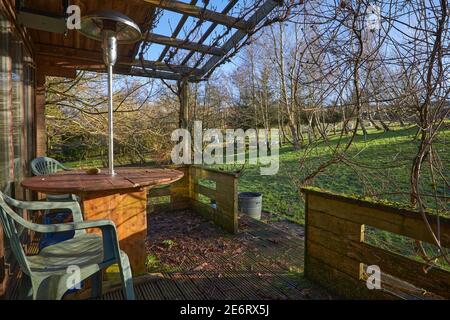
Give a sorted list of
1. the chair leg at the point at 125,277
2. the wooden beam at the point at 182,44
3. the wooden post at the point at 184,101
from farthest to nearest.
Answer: the wooden post at the point at 184,101 < the wooden beam at the point at 182,44 < the chair leg at the point at 125,277

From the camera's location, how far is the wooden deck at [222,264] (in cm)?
216

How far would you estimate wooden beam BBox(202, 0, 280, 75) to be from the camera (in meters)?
2.78

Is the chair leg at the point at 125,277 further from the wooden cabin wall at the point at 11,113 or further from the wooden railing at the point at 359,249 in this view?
Result: the wooden railing at the point at 359,249

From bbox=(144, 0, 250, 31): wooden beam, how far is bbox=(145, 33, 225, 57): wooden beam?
660 mm

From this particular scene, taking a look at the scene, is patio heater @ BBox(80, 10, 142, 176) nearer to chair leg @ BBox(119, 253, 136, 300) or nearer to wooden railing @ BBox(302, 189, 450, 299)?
chair leg @ BBox(119, 253, 136, 300)

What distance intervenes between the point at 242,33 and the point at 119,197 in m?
2.34

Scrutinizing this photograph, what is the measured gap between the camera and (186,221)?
13.0ft

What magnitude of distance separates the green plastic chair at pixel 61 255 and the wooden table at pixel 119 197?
Answer: 0.18 metres

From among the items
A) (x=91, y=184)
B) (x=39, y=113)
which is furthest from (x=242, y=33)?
(x=39, y=113)

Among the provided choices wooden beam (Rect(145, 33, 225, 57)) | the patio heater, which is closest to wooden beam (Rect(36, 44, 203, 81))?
wooden beam (Rect(145, 33, 225, 57))

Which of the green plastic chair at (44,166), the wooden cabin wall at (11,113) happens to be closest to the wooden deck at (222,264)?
the wooden cabin wall at (11,113)
